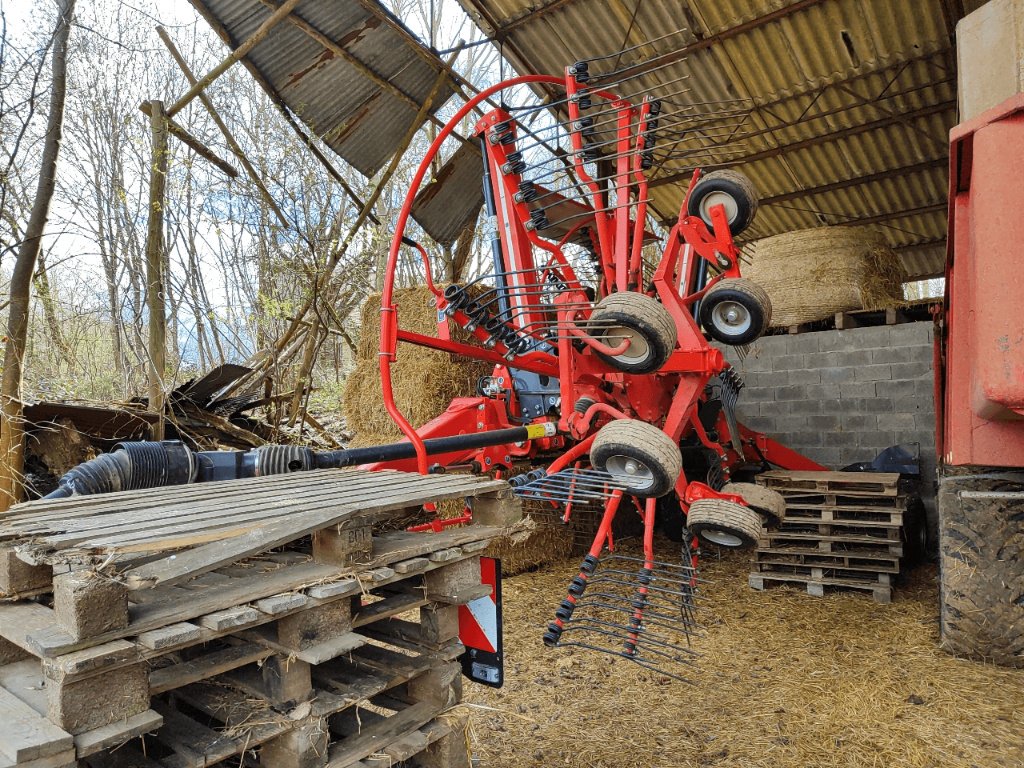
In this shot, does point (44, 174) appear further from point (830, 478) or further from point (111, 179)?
point (830, 478)

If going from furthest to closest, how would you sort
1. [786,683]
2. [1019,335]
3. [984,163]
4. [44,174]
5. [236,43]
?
[236,43] → [44,174] → [786,683] → [984,163] → [1019,335]

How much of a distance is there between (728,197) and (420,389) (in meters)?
3.09

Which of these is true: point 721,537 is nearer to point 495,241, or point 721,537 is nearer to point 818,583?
point 818,583

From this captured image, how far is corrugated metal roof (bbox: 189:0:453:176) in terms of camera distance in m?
6.13

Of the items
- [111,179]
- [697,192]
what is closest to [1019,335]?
[697,192]

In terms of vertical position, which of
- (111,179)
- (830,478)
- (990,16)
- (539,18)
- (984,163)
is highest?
(539,18)

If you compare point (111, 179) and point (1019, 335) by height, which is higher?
point (111, 179)

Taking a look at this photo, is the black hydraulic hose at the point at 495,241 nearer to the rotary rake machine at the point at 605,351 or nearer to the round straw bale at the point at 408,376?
the rotary rake machine at the point at 605,351

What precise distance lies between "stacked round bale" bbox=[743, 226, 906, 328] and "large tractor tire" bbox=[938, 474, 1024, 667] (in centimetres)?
435

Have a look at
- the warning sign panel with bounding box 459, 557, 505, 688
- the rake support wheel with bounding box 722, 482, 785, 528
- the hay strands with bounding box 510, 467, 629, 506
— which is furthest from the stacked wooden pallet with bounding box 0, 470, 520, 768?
the rake support wheel with bounding box 722, 482, 785, 528

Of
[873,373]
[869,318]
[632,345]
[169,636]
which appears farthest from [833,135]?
[169,636]

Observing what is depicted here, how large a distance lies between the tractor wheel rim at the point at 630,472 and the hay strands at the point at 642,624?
405mm

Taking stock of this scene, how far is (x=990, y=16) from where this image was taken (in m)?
2.21

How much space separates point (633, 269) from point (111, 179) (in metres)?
7.97
